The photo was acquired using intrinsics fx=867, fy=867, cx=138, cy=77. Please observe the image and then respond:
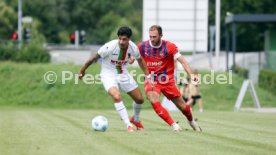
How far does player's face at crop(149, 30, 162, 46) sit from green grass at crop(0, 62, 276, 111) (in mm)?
20652

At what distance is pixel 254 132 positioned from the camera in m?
16.1

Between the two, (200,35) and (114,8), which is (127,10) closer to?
(114,8)

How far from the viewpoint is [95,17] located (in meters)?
127

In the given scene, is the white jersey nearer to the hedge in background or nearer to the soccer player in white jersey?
the soccer player in white jersey

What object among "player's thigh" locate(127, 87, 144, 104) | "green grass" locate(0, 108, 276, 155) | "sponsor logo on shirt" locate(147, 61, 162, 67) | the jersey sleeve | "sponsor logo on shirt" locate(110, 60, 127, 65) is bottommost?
"green grass" locate(0, 108, 276, 155)

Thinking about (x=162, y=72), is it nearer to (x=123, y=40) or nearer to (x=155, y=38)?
(x=155, y=38)

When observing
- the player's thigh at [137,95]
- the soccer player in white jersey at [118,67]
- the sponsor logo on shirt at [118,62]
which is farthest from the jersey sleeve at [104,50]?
the player's thigh at [137,95]

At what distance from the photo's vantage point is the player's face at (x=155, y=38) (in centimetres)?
1638

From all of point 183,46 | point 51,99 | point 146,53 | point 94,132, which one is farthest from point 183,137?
point 183,46

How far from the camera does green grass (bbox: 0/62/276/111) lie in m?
38.6

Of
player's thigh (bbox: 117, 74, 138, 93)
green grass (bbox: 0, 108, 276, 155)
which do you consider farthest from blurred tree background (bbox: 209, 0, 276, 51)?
green grass (bbox: 0, 108, 276, 155)

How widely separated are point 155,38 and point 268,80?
26.3 m

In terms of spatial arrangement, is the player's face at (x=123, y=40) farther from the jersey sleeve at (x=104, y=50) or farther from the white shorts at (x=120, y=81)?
the white shorts at (x=120, y=81)

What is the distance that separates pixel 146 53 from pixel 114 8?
11166cm
